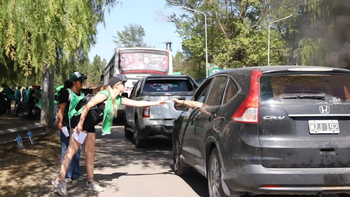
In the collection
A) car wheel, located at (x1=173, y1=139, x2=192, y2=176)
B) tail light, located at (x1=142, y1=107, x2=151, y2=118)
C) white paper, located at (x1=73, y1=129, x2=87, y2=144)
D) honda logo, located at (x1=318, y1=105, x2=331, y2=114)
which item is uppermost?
honda logo, located at (x1=318, y1=105, x2=331, y2=114)

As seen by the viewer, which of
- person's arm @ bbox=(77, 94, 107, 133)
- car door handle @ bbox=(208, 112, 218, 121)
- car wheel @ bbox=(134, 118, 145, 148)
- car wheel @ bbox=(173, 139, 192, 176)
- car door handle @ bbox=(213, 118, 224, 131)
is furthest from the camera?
car wheel @ bbox=(134, 118, 145, 148)

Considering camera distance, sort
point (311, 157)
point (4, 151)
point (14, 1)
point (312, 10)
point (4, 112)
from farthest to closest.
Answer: point (312, 10) → point (4, 112) → point (4, 151) → point (14, 1) → point (311, 157)

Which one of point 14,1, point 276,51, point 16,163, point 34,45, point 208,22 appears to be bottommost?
point 16,163

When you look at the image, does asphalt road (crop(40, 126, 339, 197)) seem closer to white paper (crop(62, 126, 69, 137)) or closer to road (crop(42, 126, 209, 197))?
road (crop(42, 126, 209, 197))

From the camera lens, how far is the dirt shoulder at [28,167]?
655 centimetres

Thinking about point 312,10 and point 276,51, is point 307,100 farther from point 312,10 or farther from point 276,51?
point 276,51

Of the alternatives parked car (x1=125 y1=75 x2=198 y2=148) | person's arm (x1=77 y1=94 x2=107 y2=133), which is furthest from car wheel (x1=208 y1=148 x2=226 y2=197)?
parked car (x1=125 y1=75 x2=198 y2=148)

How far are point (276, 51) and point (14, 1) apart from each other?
1473 inches

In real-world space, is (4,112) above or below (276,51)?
below

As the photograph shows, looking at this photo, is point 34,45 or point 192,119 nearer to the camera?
point 34,45

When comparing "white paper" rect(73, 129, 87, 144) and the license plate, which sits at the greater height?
the license plate

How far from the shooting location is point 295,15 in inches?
1335

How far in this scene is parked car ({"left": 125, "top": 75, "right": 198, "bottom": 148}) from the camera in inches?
404

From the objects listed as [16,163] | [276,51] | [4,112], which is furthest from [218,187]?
[276,51]
